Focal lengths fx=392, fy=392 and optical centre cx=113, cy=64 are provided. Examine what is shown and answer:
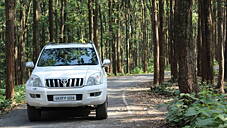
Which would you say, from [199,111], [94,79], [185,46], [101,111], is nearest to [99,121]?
[101,111]

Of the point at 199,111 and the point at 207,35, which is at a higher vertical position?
the point at 207,35

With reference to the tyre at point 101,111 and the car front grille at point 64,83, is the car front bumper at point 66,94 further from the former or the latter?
the tyre at point 101,111

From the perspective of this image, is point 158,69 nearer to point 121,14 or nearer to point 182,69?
point 182,69

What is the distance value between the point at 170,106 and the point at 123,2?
39.7 meters

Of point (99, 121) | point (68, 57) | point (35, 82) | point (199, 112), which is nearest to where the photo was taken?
point (199, 112)

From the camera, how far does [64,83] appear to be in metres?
9.76

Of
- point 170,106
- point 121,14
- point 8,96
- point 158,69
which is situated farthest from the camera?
point 121,14

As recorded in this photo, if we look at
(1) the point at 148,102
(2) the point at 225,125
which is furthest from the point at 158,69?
(2) the point at 225,125

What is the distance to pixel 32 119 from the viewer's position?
33.8 ft

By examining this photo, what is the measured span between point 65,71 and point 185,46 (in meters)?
3.10

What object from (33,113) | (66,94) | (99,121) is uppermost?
(66,94)

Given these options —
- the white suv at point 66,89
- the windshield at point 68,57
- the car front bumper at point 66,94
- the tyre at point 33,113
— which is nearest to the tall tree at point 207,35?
the windshield at point 68,57

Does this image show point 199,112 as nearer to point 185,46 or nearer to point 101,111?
point 185,46

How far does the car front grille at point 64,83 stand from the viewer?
9.77 m
